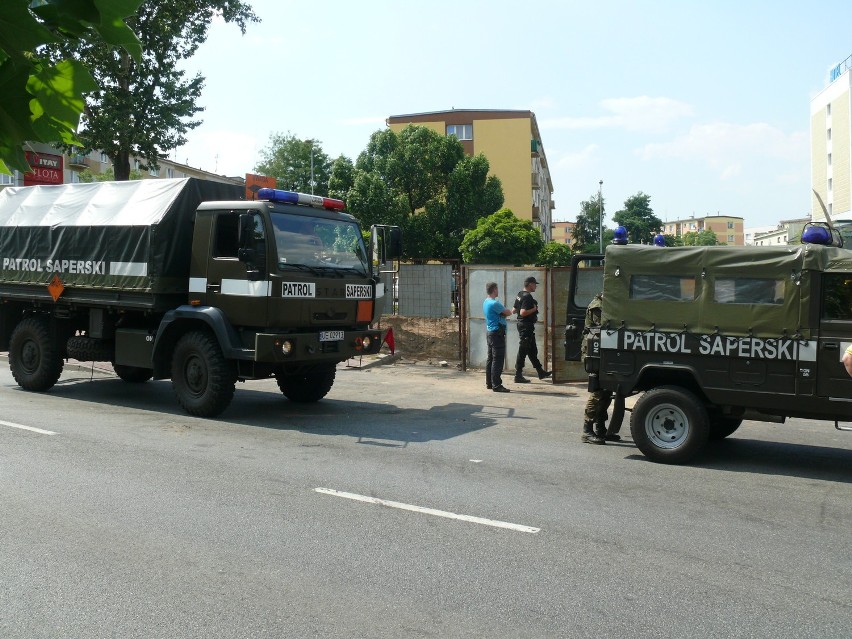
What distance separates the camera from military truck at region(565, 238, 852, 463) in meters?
7.35

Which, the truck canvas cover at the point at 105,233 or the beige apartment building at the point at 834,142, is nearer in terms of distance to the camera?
the truck canvas cover at the point at 105,233

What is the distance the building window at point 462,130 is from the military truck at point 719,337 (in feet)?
182

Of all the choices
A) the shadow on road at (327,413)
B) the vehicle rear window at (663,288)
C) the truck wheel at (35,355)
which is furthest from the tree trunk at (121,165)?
the vehicle rear window at (663,288)

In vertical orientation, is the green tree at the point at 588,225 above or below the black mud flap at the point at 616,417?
above

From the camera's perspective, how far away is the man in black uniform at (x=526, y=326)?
13888mm

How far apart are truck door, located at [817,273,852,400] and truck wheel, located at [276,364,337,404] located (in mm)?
6611

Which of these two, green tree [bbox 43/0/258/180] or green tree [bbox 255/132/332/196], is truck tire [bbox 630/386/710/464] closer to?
green tree [bbox 43/0/258/180]

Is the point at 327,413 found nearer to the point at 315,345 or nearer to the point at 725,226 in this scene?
the point at 315,345

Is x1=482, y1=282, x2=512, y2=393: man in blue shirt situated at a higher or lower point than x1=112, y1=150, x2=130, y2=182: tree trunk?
lower

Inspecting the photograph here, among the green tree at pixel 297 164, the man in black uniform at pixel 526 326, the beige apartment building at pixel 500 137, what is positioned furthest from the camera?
the green tree at pixel 297 164

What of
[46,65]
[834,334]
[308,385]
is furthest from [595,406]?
[46,65]

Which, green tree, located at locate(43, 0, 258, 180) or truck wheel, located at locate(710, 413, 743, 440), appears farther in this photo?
green tree, located at locate(43, 0, 258, 180)

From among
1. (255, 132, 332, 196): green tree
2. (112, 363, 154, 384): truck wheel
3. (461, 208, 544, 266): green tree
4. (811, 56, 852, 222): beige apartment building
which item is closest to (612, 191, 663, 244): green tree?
(811, 56, 852, 222): beige apartment building

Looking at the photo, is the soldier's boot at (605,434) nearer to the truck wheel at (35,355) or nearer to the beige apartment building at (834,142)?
the truck wheel at (35,355)
